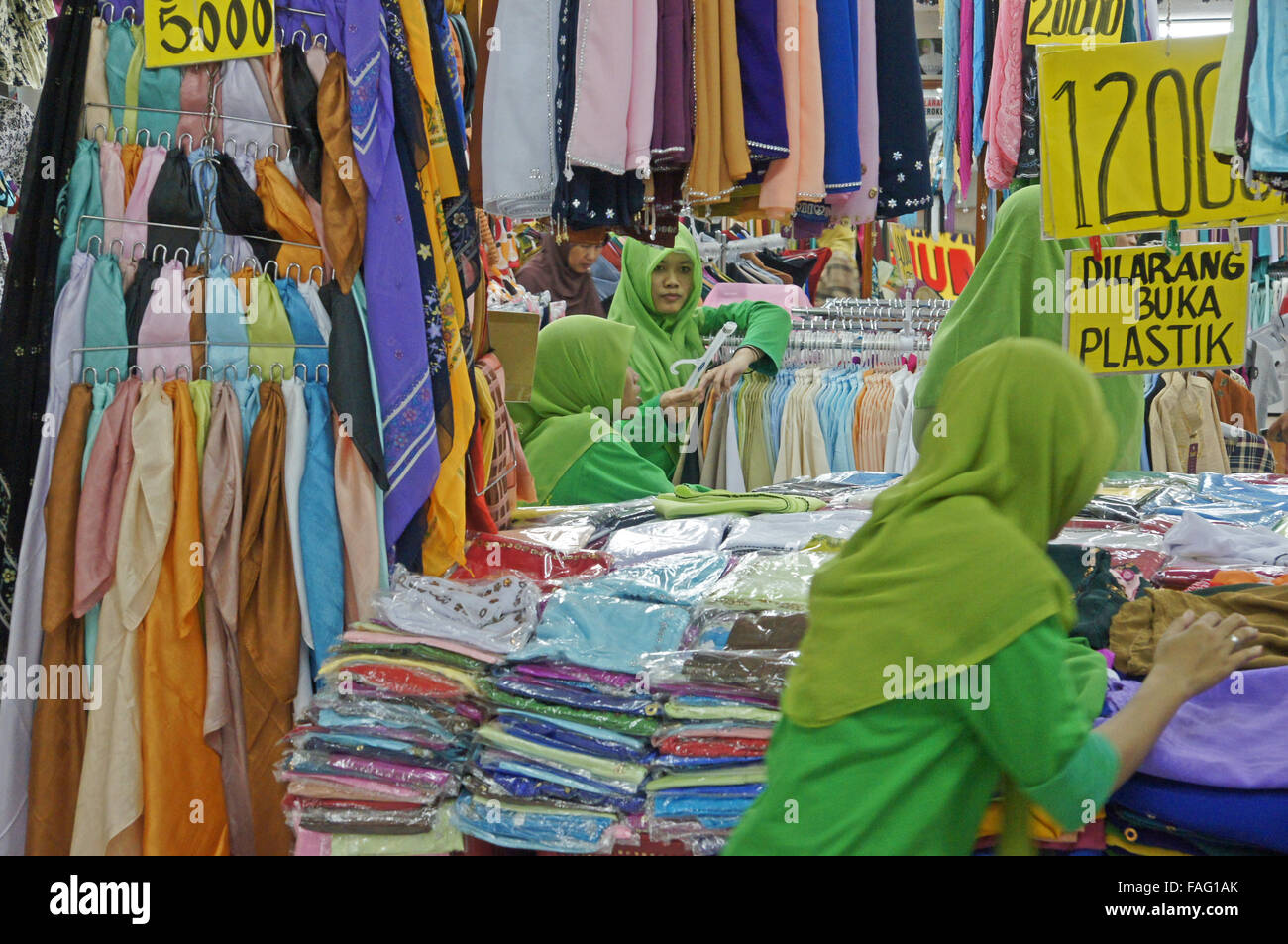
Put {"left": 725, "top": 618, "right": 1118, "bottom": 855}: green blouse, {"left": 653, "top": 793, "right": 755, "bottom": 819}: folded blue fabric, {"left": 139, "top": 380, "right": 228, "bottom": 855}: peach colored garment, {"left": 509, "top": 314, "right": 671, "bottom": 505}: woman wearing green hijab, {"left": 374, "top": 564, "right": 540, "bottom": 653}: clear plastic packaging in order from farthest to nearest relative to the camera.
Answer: {"left": 509, "top": 314, "right": 671, "bottom": 505}: woman wearing green hijab, {"left": 139, "top": 380, "right": 228, "bottom": 855}: peach colored garment, {"left": 374, "top": 564, "right": 540, "bottom": 653}: clear plastic packaging, {"left": 653, "top": 793, "right": 755, "bottom": 819}: folded blue fabric, {"left": 725, "top": 618, "right": 1118, "bottom": 855}: green blouse

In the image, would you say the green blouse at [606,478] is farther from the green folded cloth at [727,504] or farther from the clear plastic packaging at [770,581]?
the clear plastic packaging at [770,581]

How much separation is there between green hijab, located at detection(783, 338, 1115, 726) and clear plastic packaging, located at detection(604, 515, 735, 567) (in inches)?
48.5

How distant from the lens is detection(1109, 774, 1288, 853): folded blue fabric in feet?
5.23

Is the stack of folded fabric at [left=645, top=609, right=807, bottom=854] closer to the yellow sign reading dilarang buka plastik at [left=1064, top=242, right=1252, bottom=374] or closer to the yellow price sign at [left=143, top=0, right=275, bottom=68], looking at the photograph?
the yellow sign reading dilarang buka plastik at [left=1064, top=242, right=1252, bottom=374]

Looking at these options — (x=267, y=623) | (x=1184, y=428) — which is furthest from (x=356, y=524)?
(x=1184, y=428)

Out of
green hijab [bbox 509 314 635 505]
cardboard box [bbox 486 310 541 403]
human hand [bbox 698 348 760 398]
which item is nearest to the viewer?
cardboard box [bbox 486 310 541 403]

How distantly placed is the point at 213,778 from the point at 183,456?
0.65 m

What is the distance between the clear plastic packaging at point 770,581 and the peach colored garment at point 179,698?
1.04 metres

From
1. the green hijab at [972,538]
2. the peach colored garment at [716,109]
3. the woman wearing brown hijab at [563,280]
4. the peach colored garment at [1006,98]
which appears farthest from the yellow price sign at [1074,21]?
the woman wearing brown hijab at [563,280]

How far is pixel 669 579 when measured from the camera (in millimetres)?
2381

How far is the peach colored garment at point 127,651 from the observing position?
2297mm

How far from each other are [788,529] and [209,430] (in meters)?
1.28

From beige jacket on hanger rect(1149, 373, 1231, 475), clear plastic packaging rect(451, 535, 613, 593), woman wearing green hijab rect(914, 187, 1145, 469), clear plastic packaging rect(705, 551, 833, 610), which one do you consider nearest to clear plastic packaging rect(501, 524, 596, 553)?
clear plastic packaging rect(451, 535, 613, 593)
